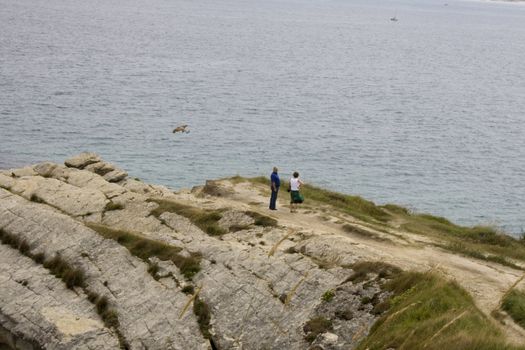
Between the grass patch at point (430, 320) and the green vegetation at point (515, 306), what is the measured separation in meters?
1.76

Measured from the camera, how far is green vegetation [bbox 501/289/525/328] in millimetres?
28378

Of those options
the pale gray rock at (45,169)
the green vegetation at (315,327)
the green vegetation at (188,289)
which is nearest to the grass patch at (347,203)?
the pale gray rock at (45,169)

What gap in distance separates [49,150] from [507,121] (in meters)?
72.1

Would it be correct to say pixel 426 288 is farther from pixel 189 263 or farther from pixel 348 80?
pixel 348 80

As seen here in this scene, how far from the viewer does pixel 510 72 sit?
174375 mm

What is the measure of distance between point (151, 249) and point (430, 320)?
15908 mm

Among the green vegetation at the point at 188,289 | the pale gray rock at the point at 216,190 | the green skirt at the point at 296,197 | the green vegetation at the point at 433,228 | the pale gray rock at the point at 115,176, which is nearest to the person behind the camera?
the green vegetation at the point at 188,289

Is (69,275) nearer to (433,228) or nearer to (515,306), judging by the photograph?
(515,306)

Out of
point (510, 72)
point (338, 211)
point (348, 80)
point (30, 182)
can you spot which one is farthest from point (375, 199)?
point (510, 72)

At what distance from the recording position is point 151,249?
36219mm

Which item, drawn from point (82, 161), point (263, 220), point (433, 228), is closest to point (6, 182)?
point (82, 161)

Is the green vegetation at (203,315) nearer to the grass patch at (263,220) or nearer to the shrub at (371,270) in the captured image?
the shrub at (371,270)

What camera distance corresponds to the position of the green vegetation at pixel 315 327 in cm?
2855

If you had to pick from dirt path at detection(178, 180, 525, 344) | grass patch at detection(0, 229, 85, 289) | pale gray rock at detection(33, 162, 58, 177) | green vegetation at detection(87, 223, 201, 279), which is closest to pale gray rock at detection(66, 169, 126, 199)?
pale gray rock at detection(33, 162, 58, 177)
